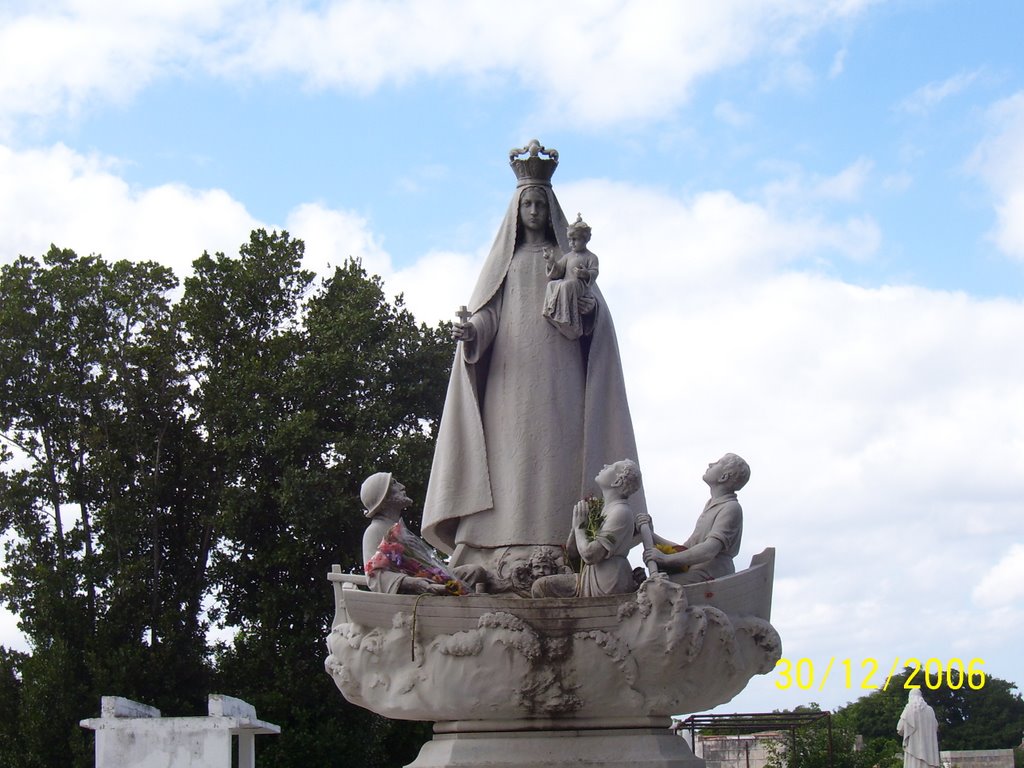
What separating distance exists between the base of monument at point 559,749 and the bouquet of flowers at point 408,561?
0.88m

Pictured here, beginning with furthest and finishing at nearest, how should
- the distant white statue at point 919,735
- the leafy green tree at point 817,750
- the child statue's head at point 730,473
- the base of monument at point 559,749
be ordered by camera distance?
the leafy green tree at point 817,750 < the distant white statue at point 919,735 < the child statue's head at point 730,473 < the base of monument at point 559,749

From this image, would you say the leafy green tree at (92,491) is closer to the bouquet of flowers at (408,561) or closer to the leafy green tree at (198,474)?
the leafy green tree at (198,474)

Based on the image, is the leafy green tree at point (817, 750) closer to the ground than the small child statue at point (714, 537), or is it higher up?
closer to the ground

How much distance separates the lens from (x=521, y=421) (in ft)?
32.6

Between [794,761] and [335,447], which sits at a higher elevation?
[335,447]

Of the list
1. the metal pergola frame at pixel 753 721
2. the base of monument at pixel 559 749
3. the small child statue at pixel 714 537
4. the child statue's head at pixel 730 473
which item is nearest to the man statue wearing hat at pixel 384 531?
the base of monument at pixel 559 749

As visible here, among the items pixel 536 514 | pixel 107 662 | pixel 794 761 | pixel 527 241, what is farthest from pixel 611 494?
pixel 107 662

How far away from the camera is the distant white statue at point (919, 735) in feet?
67.3

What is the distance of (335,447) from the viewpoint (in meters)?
23.6

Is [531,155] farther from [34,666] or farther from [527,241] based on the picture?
[34,666]

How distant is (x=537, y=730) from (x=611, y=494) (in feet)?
4.88

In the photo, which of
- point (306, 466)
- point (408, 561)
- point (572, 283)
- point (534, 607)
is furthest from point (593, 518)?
point (306, 466)

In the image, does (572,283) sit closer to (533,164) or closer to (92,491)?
(533,164)

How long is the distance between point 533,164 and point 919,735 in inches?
523
